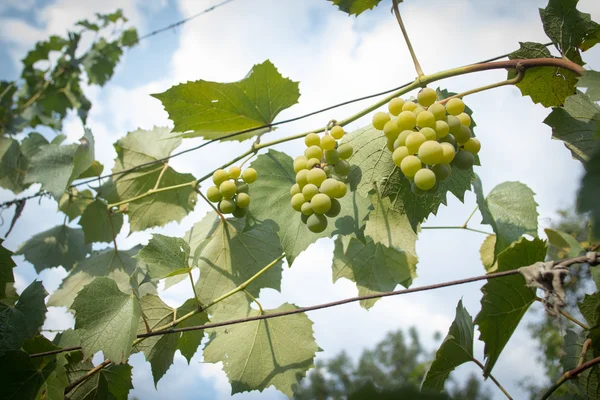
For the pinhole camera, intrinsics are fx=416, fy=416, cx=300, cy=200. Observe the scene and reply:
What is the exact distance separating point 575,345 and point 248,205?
2.92 feet

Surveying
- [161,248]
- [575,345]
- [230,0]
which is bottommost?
[575,345]

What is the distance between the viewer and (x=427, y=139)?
0.75m

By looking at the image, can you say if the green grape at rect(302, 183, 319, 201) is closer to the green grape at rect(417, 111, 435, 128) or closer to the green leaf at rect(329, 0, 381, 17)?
the green grape at rect(417, 111, 435, 128)

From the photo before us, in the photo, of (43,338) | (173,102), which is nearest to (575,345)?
(173,102)

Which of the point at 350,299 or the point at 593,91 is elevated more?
the point at 593,91

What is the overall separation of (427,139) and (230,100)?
56 cm

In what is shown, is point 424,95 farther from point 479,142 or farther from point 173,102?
point 173,102

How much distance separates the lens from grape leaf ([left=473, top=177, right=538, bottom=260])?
123cm

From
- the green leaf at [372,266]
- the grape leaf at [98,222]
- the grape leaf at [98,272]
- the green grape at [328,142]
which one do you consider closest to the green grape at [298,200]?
the green grape at [328,142]

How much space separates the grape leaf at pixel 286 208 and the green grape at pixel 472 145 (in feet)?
0.89

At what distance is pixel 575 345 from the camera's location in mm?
1021

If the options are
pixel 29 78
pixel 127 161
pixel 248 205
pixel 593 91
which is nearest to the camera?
pixel 593 91

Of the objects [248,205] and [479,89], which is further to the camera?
[248,205]

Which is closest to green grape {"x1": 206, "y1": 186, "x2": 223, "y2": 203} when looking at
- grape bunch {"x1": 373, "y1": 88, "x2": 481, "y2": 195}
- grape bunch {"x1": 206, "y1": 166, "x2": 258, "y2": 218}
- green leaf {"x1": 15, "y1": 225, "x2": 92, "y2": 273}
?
grape bunch {"x1": 206, "y1": 166, "x2": 258, "y2": 218}
